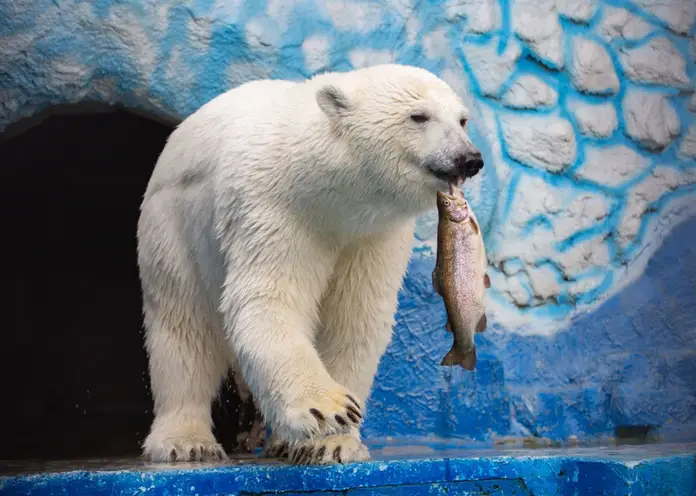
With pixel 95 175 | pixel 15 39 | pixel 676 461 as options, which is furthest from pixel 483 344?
pixel 95 175

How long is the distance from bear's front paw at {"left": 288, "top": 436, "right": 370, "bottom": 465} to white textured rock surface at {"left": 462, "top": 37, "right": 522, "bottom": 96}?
265 cm

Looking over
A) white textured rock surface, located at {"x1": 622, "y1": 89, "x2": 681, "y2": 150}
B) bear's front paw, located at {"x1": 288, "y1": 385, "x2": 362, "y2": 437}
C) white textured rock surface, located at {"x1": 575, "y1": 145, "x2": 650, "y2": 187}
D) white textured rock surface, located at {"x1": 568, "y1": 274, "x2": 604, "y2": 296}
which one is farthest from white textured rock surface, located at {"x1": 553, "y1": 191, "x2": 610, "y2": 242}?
bear's front paw, located at {"x1": 288, "y1": 385, "x2": 362, "y2": 437}

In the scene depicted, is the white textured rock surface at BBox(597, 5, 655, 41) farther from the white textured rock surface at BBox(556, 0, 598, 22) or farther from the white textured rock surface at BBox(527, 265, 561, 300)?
the white textured rock surface at BBox(527, 265, 561, 300)

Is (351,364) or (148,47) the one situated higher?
(148,47)

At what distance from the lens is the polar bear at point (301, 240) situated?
3281mm

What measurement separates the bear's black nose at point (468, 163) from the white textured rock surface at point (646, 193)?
2.59 m

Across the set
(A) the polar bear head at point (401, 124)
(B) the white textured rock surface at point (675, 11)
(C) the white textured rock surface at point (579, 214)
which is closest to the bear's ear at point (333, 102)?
(A) the polar bear head at point (401, 124)

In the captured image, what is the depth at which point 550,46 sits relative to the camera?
18.1 feet

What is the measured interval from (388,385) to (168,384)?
1.44 meters

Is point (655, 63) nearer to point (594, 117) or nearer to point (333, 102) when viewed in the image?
point (594, 117)

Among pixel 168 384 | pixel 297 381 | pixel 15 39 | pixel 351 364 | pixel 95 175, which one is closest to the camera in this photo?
pixel 297 381

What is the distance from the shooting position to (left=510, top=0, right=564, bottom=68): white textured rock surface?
551 centimetres

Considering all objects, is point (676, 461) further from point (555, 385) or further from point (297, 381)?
point (555, 385)

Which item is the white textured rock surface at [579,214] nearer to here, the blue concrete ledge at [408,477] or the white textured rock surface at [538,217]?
the white textured rock surface at [538,217]
